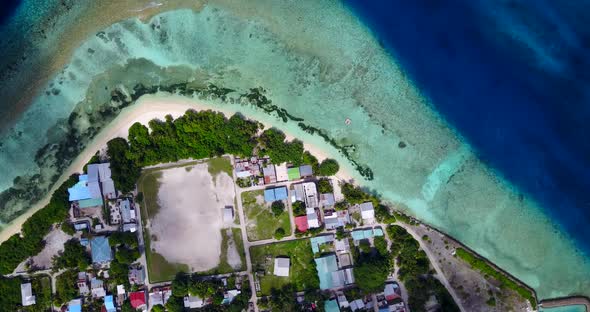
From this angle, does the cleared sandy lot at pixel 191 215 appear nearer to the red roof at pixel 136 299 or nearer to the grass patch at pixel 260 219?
the grass patch at pixel 260 219

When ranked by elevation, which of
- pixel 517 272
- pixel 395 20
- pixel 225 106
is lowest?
pixel 517 272

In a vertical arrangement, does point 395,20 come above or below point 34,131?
above

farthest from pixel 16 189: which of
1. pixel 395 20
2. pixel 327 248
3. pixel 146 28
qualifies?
pixel 395 20

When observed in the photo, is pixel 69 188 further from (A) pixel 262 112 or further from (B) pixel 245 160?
(A) pixel 262 112

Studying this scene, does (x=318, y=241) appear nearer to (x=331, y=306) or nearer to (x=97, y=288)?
(x=331, y=306)

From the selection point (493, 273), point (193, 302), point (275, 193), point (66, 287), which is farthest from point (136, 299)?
point (493, 273)
